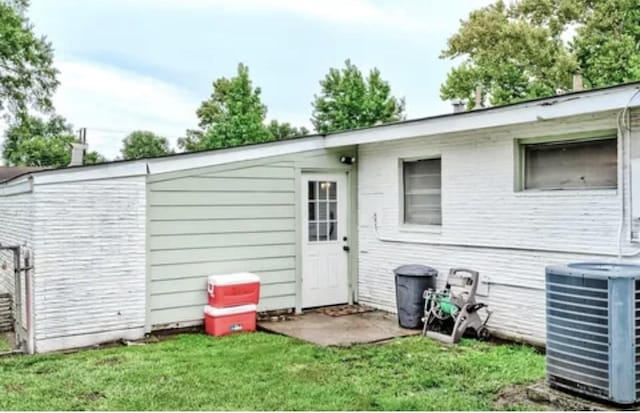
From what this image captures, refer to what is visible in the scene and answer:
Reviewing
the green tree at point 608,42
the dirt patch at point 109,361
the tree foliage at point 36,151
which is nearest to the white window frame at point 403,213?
the dirt patch at point 109,361

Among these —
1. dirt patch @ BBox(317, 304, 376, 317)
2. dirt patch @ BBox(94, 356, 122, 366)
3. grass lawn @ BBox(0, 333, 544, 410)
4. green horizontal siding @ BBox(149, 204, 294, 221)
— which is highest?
green horizontal siding @ BBox(149, 204, 294, 221)

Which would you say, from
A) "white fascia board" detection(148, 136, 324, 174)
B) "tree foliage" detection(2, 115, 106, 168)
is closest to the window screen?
"white fascia board" detection(148, 136, 324, 174)

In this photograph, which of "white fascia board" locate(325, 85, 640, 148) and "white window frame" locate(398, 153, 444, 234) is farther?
"white window frame" locate(398, 153, 444, 234)

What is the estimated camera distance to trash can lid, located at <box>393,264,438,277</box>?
6.65 metres

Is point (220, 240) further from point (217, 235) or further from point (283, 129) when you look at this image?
point (283, 129)

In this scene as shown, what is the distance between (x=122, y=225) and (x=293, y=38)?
1112 cm

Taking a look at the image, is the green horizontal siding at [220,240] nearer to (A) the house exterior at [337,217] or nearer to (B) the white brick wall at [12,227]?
(A) the house exterior at [337,217]

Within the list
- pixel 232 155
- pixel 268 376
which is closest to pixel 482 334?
pixel 268 376

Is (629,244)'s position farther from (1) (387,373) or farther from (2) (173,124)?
(2) (173,124)

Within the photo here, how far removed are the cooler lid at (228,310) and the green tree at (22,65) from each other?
1746cm

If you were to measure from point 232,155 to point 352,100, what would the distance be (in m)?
16.9

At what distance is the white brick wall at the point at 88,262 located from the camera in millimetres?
5730

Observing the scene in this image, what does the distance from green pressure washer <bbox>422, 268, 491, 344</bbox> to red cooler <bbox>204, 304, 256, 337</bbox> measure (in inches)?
80.6

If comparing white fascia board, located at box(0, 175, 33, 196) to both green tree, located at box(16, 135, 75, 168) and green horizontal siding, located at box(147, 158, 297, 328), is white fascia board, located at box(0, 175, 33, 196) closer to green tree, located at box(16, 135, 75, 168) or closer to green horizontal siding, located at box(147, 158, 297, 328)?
green horizontal siding, located at box(147, 158, 297, 328)
